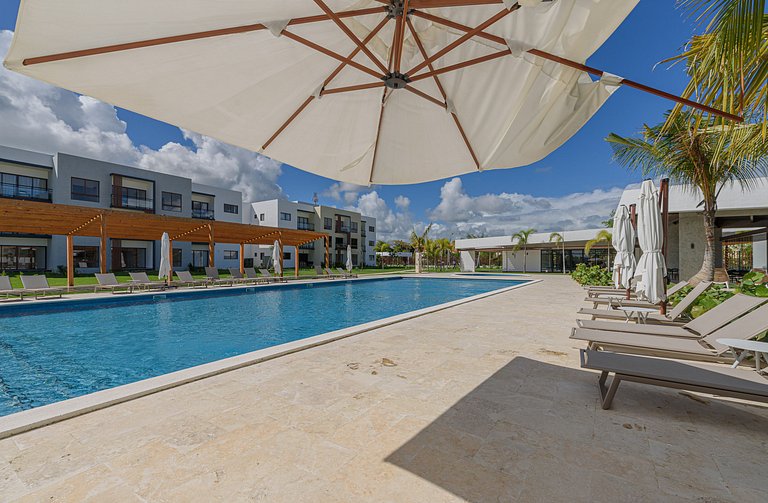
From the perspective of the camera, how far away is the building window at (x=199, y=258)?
1167 inches

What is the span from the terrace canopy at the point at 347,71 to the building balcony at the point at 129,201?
95.7 ft

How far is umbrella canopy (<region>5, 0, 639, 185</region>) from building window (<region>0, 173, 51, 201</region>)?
2914cm

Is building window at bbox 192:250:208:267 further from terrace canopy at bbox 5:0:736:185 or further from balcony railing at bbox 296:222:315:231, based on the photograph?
terrace canopy at bbox 5:0:736:185

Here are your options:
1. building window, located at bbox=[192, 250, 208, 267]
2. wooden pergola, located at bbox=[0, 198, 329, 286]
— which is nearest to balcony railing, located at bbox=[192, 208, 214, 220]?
building window, located at bbox=[192, 250, 208, 267]

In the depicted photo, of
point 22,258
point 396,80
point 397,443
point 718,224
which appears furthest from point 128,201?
point 718,224

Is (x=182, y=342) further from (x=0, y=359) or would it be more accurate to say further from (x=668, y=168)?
(x=668, y=168)

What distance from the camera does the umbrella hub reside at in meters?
2.74

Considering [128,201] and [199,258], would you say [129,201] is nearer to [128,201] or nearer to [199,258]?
[128,201]

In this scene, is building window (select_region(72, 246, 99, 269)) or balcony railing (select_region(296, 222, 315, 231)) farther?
balcony railing (select_region(296, 222, 315, 231))

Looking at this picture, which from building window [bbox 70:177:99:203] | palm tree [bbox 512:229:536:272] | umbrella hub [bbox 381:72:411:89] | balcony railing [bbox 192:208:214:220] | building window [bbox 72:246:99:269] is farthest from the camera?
palm tree [bbox 512:229:536:272]

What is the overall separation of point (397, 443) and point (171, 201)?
3282cm

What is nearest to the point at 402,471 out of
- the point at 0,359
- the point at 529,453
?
the point at 529,453

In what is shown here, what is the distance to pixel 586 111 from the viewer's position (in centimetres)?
273

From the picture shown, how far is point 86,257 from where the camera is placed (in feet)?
77.0
